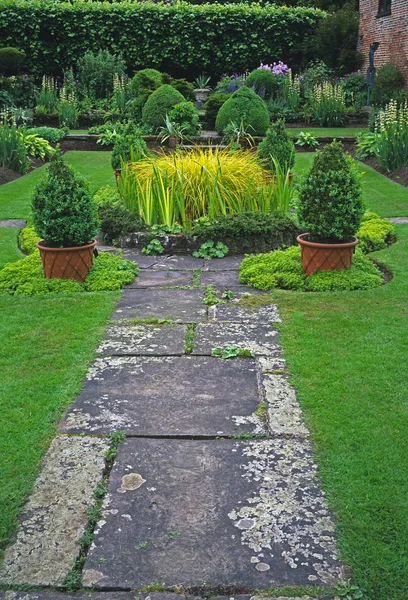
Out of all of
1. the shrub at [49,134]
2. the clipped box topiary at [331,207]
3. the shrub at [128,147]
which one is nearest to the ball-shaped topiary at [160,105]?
the shrub at [49,134]

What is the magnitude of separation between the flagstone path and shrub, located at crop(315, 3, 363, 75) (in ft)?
52.1

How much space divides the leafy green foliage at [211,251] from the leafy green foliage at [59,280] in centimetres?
81

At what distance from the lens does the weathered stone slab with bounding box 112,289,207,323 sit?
4.95 meters

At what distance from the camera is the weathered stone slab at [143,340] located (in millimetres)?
4297

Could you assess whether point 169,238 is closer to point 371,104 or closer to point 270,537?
point 270,537

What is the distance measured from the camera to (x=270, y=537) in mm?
2500

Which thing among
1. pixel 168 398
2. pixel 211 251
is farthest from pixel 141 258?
pixel 168 398

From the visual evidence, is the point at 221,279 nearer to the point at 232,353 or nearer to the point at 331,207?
the point at 331,207

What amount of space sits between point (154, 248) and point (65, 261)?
1406mm

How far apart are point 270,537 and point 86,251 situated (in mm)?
3614

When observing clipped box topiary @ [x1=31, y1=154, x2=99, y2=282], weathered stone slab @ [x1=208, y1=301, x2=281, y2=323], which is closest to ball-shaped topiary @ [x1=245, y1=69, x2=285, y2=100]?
clipped box topiary @ [x1=31, y1=154, x2=99, y2=282]

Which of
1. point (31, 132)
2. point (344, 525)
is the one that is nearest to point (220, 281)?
point (344, 525)

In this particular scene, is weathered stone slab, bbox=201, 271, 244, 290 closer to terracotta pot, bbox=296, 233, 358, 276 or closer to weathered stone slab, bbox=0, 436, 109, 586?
terracotta pot, bbox=296, 233, 358, 276

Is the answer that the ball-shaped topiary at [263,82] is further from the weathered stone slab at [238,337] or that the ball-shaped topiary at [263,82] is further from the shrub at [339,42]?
the weathered stone slab at [238,337]
